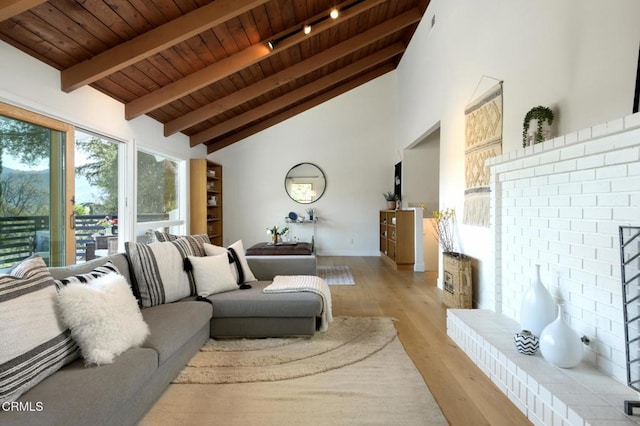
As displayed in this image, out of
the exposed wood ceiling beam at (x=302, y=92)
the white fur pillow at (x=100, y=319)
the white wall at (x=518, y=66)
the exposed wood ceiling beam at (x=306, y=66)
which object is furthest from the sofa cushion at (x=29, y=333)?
the exposed wood ceiling beam at (x=302, y=92)

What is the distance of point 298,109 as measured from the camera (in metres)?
7.40

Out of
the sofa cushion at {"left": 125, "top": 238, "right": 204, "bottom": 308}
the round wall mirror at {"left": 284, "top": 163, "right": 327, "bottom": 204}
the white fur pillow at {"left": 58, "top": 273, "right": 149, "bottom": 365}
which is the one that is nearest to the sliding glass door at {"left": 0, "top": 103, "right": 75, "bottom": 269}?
the sofa cushion at {"left": 125, "top": 238, "right": 204, "bottom": 308}

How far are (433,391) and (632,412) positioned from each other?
888 mm

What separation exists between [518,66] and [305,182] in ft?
17.2

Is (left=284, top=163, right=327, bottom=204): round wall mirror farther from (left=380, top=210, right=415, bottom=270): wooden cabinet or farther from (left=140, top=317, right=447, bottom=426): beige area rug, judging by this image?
(left=140, top=317, right=447, bottom=426): beige area rug

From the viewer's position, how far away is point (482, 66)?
3.32 m

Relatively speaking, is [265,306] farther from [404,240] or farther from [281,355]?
[404,240]

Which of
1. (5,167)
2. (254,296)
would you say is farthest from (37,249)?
(254,296)

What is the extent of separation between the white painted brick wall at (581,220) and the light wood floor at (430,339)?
0.55 metres

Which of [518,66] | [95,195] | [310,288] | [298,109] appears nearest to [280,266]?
[310,288]

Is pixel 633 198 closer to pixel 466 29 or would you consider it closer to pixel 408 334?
pixel 408 334

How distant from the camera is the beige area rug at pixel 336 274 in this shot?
4.89m

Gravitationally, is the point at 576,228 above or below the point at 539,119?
below

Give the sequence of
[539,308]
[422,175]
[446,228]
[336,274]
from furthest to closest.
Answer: [422,175], [336,274], [446,228], [539,308]
